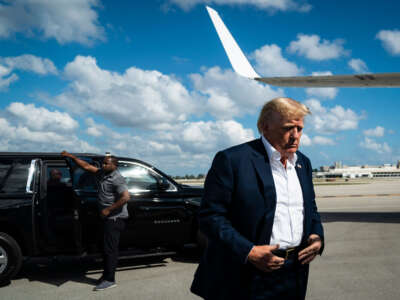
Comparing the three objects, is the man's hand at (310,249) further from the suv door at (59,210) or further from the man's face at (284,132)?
the suv door at (59,210)

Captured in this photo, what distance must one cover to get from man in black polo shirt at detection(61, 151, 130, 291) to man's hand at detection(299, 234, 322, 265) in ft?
11.0

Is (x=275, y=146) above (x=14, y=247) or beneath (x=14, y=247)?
above

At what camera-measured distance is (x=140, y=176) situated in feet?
20.6

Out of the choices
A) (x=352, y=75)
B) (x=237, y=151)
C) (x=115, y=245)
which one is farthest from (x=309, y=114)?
(x=352, y=75)

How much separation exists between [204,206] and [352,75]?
8.78 metres

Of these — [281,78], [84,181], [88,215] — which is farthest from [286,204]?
[281,78]

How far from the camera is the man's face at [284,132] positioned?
207cm

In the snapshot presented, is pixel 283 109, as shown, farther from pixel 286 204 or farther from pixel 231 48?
pixel 231 48

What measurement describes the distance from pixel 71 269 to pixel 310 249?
17.2 feet

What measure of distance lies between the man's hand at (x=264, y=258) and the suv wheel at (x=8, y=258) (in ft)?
14.6

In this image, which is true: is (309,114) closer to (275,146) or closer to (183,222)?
(275,146)

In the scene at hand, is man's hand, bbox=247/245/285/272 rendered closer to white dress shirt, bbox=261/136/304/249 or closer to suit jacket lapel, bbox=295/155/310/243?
white dress shirt, bbox=261/136/304/249

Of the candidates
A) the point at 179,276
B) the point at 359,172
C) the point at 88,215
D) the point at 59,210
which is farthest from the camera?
the point at 359,172

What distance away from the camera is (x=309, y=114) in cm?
217
